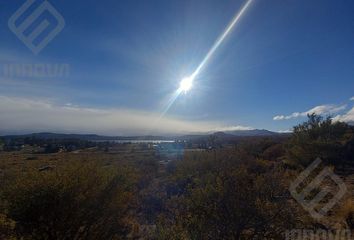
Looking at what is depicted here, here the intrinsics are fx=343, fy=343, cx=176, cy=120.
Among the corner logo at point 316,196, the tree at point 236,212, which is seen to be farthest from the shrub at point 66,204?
the corner logo at point 316,196

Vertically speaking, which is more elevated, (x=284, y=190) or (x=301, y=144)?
(x=301, y=144)

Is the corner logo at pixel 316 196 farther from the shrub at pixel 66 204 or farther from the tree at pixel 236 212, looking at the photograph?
the shrub at pixel 66 204

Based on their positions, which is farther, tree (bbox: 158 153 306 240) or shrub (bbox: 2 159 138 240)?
tree (bbox: 158 153 306 240)

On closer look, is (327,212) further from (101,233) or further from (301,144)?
(301,144)

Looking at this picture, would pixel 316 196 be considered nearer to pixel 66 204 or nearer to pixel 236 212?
pixel 236 212

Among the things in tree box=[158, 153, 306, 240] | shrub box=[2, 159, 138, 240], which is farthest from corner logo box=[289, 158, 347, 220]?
shrub box=[2, 159, 138, 240]

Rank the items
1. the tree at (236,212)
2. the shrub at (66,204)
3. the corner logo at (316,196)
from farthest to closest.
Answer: the corner logo at (316,196)
the tree at (236,212)
the shrub at (66,204)

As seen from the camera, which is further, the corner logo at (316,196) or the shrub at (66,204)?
the corner logo at (316,196)

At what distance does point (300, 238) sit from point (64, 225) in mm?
6802

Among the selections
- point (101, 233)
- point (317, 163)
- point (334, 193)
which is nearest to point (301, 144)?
point (317, 163)

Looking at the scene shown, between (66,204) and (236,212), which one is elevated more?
(66,204)

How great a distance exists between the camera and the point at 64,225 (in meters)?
9.55

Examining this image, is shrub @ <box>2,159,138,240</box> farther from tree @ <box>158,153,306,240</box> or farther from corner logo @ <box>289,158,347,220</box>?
corner logo @ <box>289,158,347,220</box>

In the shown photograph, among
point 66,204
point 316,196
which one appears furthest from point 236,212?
point 316,196
